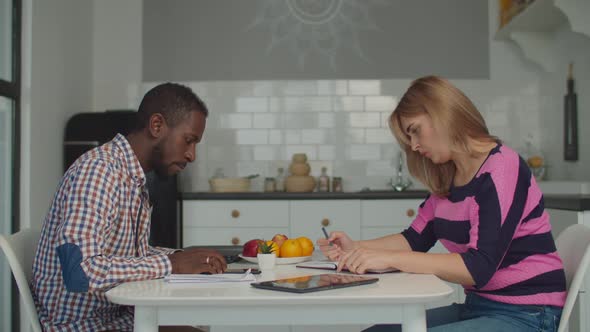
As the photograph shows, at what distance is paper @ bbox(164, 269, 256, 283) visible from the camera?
160 cm

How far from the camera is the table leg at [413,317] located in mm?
1421

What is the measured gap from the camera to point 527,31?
4504 mm

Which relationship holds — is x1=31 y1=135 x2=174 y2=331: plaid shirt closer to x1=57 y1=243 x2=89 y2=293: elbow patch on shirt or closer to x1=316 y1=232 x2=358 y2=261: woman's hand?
x1=57 y1=243 x2=89 y2=293: elbow patch on shirt

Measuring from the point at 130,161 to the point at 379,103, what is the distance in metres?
3.14

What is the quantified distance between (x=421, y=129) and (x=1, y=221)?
8.17 ft

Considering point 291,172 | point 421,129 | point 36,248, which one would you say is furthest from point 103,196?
point 291,172

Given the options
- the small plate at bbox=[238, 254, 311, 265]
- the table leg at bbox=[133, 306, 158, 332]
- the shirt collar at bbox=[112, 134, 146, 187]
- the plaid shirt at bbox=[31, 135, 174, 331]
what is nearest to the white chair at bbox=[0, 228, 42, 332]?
the plaid shirt at bbox=[31, 135, 174, 331]

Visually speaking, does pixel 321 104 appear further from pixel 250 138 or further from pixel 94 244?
pixel 94 244

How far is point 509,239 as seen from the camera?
5.73 feet

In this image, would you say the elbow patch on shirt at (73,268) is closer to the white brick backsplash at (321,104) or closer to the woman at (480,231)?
the woman at (480,231)

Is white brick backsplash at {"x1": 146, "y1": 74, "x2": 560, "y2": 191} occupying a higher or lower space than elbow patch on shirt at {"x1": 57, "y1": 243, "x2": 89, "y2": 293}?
higher

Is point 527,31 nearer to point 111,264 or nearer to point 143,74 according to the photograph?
point 143,74

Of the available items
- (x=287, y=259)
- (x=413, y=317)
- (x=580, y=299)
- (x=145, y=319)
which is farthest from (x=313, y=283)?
(x=580, y=299)

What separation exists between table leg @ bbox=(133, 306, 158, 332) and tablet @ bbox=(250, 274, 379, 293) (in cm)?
23
